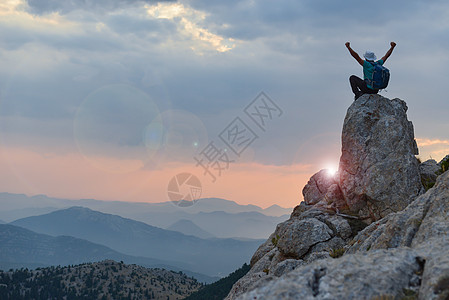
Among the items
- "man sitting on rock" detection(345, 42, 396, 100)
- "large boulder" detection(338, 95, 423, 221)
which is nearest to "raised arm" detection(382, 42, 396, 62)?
"man sitting on rock" detection(345, 42, 396, 100)

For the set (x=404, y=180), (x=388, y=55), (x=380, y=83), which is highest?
(x=388, y=55)

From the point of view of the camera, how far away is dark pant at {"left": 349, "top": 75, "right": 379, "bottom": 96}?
96.7 ft

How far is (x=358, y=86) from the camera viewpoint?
29.9m

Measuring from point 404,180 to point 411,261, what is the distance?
17.7 meters

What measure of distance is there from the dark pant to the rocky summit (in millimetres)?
597

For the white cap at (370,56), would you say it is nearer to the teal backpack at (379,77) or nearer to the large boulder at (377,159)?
the teal backpack at (379,77)

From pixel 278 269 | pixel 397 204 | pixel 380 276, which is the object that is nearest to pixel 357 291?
pixel 380 276

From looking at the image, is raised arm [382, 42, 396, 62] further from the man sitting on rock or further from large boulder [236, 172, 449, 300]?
large boulder [236, 172, 449, 300]

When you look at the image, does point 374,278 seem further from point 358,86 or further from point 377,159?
point 358,86

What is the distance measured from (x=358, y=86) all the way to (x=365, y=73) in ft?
5.43

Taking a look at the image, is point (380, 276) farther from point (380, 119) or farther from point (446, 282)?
point (380, 119)

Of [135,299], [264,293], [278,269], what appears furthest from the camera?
[135,299]

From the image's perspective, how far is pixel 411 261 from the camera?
964 centimetres

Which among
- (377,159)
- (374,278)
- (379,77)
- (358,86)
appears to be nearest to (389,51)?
(379,77)
